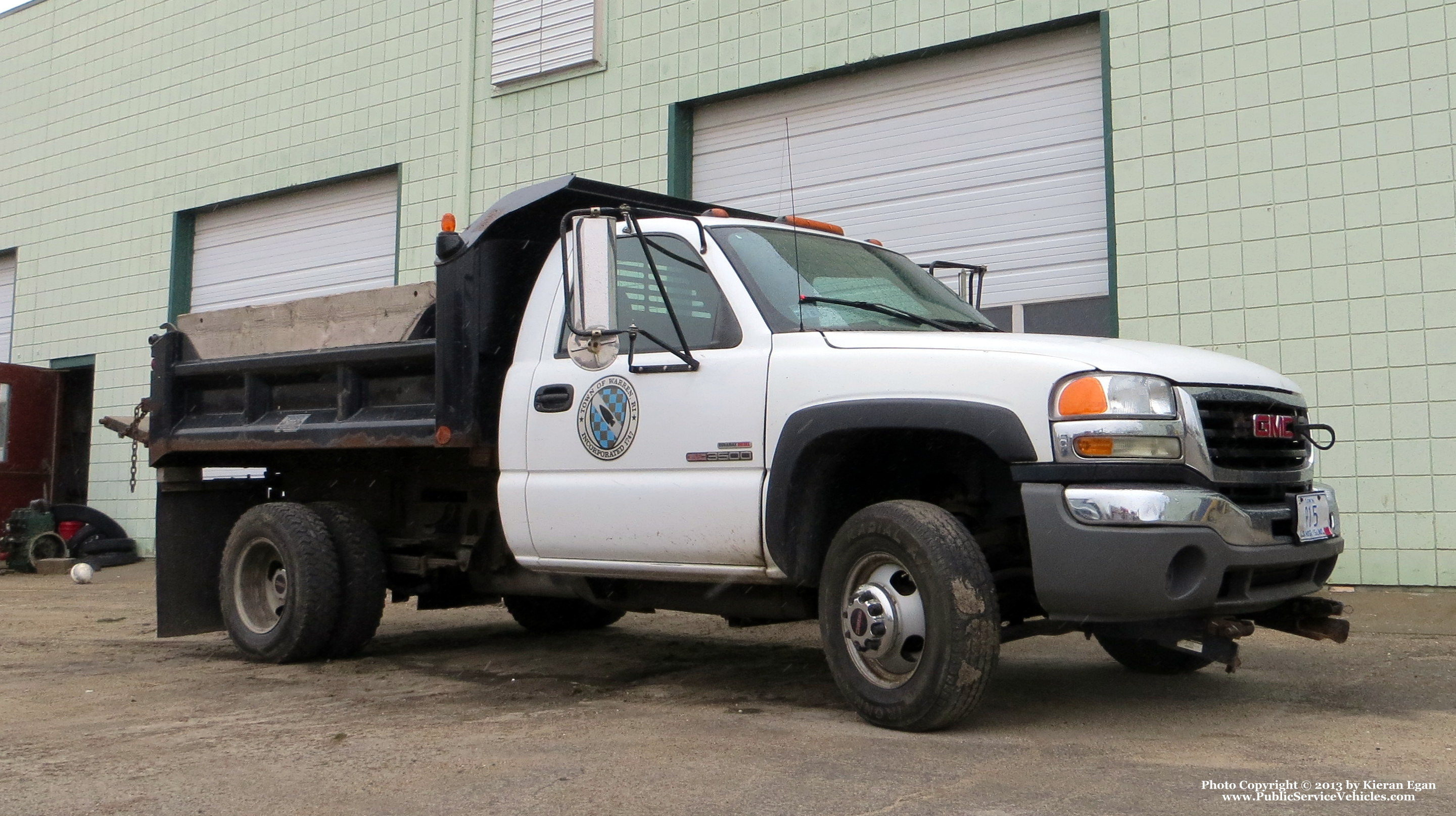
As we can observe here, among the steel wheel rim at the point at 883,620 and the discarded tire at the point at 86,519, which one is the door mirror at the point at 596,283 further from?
the discarded tire at the point at 86,519

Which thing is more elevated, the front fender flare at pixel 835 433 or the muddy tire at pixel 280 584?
the front fender flare at pixel 835 433

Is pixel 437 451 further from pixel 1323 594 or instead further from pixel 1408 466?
pixel 1408 466

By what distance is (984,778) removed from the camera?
12.6ft

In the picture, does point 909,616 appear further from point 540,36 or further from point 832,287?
point 540,36

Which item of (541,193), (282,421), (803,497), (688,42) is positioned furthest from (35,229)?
(803,497)

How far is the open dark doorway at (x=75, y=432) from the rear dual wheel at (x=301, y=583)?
1043cm

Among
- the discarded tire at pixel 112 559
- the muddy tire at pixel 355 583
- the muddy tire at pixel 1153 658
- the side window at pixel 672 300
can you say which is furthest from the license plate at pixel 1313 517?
the discarded tire at pixel 112 559

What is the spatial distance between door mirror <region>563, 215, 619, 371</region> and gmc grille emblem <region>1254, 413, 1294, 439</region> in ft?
7.43

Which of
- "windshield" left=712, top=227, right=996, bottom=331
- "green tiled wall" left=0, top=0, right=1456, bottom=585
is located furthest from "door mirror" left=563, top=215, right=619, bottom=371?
"green tiled wall" left=0, top=0, right=1456, bottom=585

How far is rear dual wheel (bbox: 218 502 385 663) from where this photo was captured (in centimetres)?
653

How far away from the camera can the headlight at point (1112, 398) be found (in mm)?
4223

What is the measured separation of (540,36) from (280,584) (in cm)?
764

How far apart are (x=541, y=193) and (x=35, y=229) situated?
14.7 meters

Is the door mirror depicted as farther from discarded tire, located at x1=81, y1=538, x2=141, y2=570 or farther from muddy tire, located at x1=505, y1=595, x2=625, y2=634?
discarded tire, located at x1=81, y1=538, x2=141, y2=570
